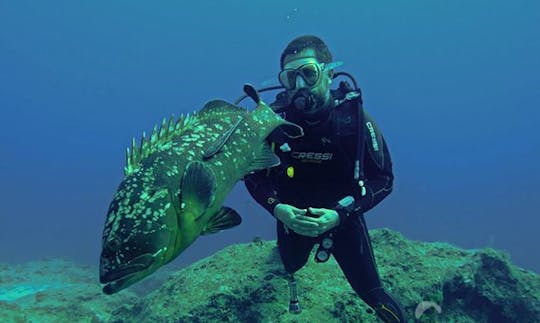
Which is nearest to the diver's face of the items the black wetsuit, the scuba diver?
the scuba diver

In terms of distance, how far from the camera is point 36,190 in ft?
286

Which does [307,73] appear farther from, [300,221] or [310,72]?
[300,221]

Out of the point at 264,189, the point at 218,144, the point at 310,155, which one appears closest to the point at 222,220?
the point at 218,144

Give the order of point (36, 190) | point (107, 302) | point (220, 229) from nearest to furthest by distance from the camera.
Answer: point (220, 229), point (107, 302), point (36, 190)

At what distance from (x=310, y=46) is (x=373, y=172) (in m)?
1.76

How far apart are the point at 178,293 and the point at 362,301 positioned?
238 centimetres

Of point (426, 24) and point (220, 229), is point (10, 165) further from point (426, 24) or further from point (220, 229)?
point (220, 229)

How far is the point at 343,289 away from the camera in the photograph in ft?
16.1

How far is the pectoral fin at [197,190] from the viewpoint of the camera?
221cm

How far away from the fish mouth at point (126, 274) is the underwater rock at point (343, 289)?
8.84 ft

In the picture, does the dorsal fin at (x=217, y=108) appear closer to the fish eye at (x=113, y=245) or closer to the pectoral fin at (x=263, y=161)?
the pectoral fin at (x=263, y=161)

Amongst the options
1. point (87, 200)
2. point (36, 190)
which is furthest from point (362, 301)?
point (36, 190)

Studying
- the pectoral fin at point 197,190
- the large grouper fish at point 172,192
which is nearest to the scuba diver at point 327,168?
the large grouper fish at point 172,192

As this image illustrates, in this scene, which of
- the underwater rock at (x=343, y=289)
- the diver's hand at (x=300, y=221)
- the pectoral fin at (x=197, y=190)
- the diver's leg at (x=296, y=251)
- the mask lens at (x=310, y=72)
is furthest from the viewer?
the diver's leg at (x=296, y=251)
